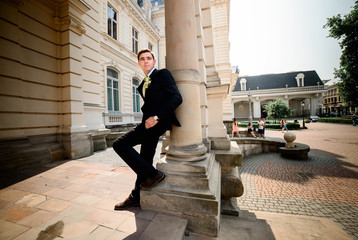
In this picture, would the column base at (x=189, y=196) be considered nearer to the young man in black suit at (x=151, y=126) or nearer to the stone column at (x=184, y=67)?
the young man in black suit at (x=151, y=126)

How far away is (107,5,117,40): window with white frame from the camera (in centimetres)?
1014

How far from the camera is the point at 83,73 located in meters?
5.72

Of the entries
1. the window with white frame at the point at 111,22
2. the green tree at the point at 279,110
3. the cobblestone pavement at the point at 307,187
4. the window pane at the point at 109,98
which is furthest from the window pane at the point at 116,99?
the green tree at the point at 279,110

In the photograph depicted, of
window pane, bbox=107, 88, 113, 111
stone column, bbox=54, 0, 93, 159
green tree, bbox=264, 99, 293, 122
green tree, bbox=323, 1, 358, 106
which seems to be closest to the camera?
stone column, bbox=54, 0, 93, 159

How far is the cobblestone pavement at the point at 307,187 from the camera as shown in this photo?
137 inches

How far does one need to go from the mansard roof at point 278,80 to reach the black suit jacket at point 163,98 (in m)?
44.2

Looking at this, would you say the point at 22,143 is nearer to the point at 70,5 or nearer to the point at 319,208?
the point at 70,5

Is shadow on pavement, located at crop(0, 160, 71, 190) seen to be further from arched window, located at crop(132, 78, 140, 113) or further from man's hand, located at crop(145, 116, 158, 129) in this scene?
arched window, located at crop(132, 78, 140, 113)

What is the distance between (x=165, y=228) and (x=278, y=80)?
4995 centimetres

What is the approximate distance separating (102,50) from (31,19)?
17.1 ft

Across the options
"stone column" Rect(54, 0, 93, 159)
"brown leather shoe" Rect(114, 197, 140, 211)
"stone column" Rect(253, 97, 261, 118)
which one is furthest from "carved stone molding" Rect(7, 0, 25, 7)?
"stone column" Rect(253, 97, 261, 118)

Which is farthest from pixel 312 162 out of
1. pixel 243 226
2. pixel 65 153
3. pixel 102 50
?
pixel 102 50

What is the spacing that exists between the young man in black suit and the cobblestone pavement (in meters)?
3.19

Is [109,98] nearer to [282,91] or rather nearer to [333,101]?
[282,91]
